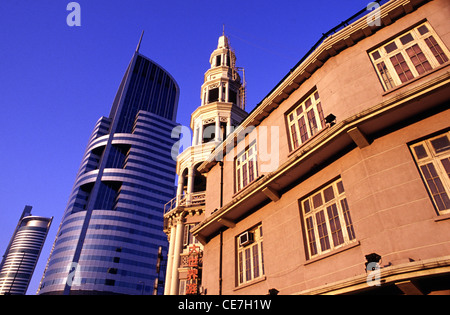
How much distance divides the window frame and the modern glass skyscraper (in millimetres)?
116195

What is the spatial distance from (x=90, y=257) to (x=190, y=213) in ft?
332

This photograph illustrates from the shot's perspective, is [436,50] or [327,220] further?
[327,220]

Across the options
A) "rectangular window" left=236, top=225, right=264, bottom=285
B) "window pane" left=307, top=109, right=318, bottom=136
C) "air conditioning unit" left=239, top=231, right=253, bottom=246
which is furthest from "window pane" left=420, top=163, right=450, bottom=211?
"air conditioning unit" left=239, top=231, right=253, bottom=246

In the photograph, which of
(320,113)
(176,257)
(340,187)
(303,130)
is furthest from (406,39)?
(176,257)

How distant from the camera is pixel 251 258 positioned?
44.8ft

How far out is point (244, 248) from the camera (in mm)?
14336

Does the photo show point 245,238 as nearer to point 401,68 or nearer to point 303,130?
point 303,130

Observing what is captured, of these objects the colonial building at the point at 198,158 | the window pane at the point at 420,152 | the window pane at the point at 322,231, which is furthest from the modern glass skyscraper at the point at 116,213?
the window pane at the point at 420,152

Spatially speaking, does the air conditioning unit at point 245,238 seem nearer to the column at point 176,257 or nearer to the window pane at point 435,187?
the window pane at point 435,187

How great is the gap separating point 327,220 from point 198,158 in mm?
21733

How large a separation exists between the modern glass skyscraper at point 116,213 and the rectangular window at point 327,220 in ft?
383

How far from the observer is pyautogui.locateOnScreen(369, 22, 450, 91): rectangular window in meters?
9.94
